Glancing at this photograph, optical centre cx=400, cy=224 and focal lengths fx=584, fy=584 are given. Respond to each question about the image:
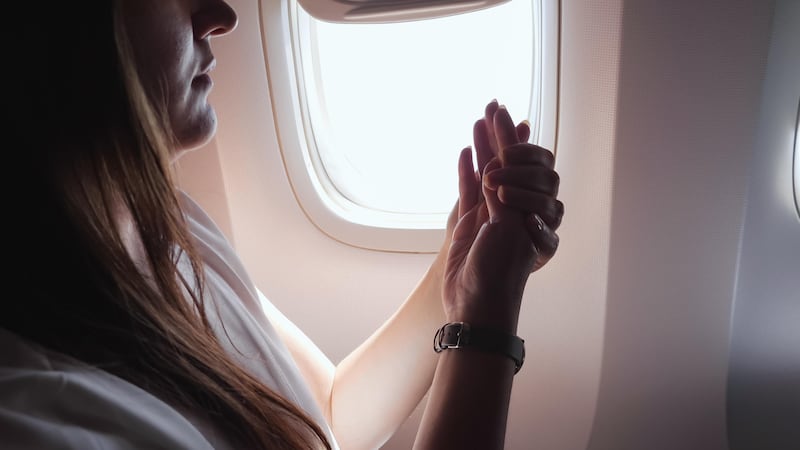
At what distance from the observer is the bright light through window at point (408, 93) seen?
1304mm

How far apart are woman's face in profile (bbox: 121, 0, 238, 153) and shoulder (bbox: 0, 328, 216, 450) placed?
334mm

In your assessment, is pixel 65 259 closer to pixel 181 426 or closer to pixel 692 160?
pixel 181 426

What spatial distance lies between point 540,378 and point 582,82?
2.33 ft

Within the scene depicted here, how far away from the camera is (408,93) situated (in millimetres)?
1401

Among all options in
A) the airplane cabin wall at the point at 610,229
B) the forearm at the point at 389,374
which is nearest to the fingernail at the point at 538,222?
the forearm at the point at 389,374

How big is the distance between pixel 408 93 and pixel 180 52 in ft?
2.43

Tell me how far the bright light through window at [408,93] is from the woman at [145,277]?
49 cm

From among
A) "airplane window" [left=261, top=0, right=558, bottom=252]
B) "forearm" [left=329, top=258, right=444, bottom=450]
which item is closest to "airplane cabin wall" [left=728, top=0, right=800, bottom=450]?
"airplane window" [left=261, top=0, right=558, bottom=252]

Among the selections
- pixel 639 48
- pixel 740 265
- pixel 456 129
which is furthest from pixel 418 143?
pixel 740 265

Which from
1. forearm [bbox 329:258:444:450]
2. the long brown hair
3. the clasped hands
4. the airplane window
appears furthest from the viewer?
the airplane window

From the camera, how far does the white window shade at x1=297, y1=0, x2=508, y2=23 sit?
1.09 metres

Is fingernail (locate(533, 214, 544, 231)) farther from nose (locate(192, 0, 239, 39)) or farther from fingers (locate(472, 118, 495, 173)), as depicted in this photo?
nose (locate(192, 0, 239, 39))

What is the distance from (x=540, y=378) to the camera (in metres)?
1.42

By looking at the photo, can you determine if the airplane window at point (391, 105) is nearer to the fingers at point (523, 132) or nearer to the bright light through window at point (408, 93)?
the bright light through window at point (408, 93)
